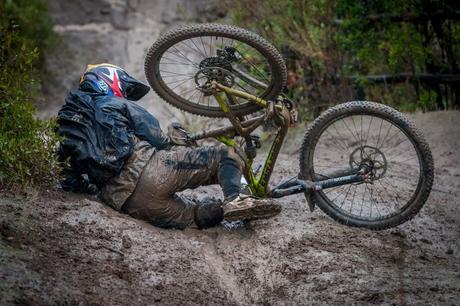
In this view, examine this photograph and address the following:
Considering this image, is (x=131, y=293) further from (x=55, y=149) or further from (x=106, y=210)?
(x=55, y=149)

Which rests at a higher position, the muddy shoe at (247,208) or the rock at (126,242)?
the muddy shoe at (247,208)

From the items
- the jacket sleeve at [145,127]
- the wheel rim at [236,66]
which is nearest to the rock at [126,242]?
the jacket sleeve at [145,127]

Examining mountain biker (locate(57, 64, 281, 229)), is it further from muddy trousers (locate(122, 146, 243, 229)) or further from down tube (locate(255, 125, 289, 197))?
down tube (locate(255, 125, 289, 197))

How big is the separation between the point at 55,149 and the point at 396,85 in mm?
5554

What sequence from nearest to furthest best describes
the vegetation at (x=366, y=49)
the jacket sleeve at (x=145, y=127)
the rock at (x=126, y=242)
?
the rock at (x=126, y=242) < the jacket sleeve at (x=145, y=127) < the vegetation at (x=366, y=49)

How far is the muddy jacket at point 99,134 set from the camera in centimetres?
543

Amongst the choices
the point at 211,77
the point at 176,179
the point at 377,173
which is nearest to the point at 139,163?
the point at 176,179

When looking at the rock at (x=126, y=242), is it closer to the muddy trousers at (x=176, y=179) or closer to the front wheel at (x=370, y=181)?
the muddy trousers at (x=176, y=179)

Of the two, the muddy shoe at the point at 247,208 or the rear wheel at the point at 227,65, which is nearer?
the muddy shoe at the point at 247,208

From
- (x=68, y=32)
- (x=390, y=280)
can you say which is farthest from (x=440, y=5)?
(x=68, y=32)

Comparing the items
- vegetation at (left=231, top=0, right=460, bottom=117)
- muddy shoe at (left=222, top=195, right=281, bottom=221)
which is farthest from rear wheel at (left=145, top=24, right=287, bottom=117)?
vegetation at (left=231, top=0, right=460, bottom=117)

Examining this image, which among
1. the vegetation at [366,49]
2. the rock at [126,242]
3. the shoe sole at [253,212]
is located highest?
the vegetation at [366,49]

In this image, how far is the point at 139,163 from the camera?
552 centimetres

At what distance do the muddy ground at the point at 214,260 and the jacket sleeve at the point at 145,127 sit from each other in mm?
635
